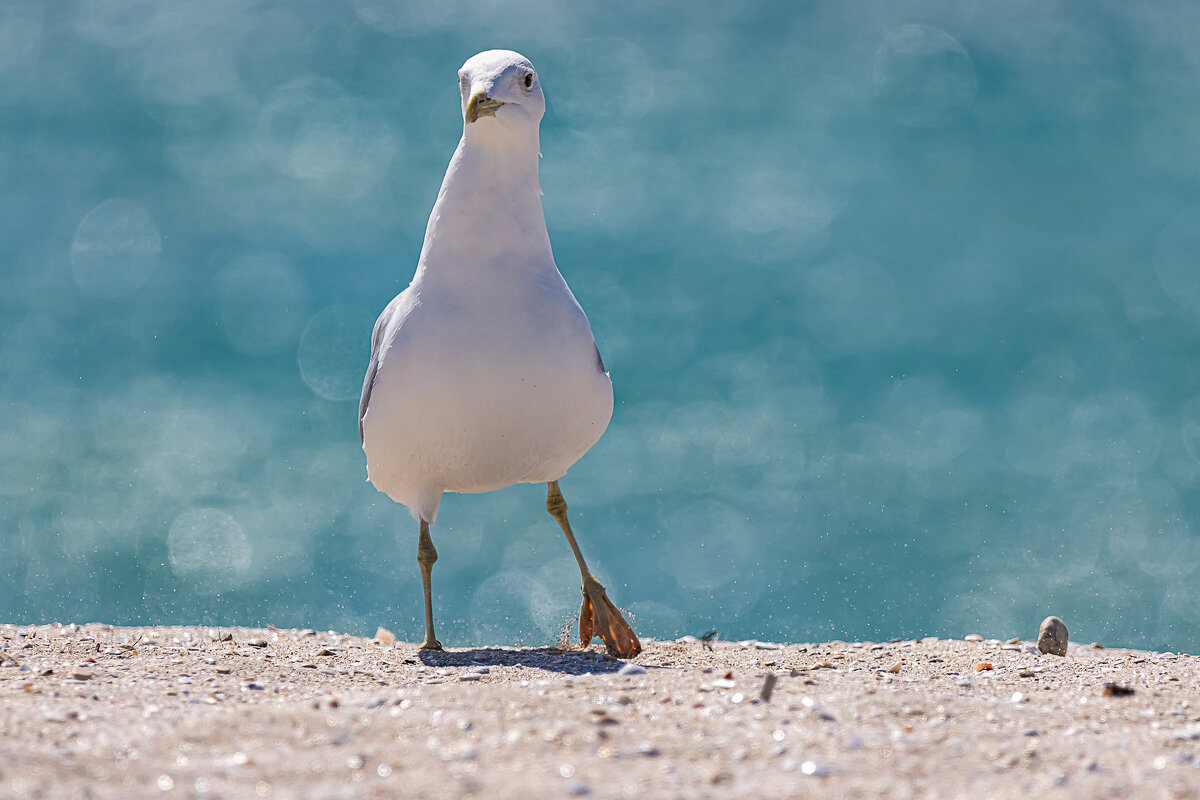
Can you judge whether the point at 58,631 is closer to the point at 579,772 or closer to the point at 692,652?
the point at 692,652

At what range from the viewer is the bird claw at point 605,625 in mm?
6766

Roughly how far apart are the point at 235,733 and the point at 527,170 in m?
3.49

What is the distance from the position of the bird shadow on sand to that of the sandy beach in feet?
0.26

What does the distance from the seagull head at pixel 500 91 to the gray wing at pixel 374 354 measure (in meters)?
1.16

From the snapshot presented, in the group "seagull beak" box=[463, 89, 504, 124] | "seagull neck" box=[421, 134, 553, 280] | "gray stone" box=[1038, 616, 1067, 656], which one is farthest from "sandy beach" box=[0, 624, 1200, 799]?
"seagull beak" box=[463, 89, 504, 124]

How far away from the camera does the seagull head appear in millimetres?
5977

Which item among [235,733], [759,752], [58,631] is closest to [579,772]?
[759,752]

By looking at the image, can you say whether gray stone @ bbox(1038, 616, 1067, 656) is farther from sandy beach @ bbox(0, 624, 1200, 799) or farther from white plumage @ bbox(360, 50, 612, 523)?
white plumage @ bbox(360, 50, 612, 523)

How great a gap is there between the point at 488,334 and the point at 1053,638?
12.6 ft

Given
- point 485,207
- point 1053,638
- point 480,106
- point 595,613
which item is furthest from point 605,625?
point 480,106

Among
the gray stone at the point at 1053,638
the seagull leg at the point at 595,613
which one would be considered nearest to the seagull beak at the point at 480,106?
the seagull leg at the point at 595,613

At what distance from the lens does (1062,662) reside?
6.45 m

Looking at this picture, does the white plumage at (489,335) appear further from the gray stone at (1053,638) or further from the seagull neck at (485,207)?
the gray stone at (1053,638)

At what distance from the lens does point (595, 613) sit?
22.4ft
